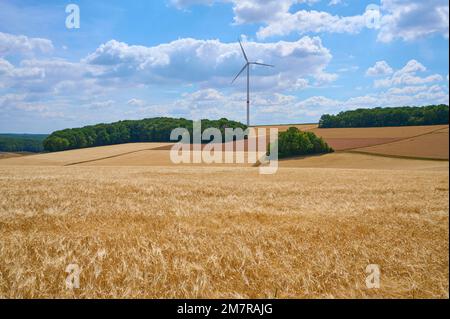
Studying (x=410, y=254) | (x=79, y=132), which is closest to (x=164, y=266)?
(x=410, y=254)

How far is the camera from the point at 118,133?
195ft

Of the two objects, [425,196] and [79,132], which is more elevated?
[79,132]

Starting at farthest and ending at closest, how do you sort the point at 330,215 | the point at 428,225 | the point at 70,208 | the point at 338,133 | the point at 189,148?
the point at 338,133 → the point at 189,148 → the point at 70,208 → the point at 330,215 → the point at 428,225

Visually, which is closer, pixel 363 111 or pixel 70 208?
pixel 70 208

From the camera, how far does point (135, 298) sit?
13.8 ft

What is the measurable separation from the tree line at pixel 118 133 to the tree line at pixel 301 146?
40.1 feet

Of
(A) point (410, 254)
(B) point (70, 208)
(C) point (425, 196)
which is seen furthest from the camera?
(C) point (425, 196)

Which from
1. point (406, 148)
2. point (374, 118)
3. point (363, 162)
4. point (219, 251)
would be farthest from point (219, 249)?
point (374, 118)

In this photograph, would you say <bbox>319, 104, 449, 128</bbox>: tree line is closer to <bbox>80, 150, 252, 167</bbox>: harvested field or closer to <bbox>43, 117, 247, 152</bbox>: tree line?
<bbox>43, 117, 247, 152</bbox>: tree line

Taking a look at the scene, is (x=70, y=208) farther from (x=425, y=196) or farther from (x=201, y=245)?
(x=425, y=196)

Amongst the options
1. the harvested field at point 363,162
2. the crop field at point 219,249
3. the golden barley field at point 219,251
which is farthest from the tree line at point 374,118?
the golden barley field at point 219,251

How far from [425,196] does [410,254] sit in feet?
31.9

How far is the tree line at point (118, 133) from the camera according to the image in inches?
1511

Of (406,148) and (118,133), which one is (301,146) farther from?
(118,133)
